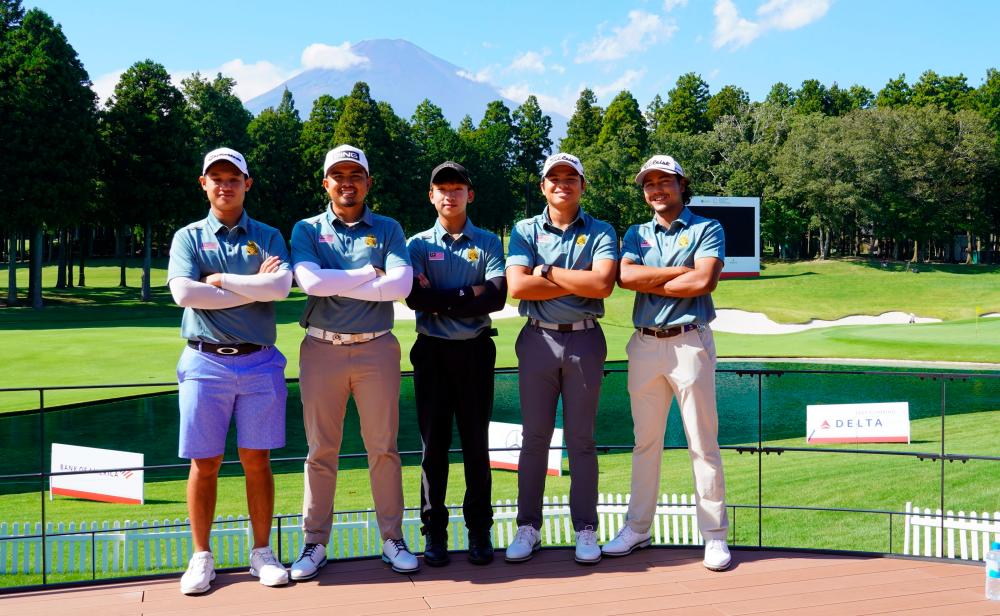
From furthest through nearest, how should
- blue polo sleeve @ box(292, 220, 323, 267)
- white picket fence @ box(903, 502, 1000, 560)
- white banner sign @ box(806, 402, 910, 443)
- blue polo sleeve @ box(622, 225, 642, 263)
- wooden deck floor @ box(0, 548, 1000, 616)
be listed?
white banner sign @ box(806, 402, 910, 443) < white picket fence @ box(903, 502, 1000, 560) < blue polo sleeve @ box(622, 225, 642, 263) < blue polo sleeve @ box(292, 220, 323, 267) < wooden deck floor @ box(0, 548, 1000, 616)

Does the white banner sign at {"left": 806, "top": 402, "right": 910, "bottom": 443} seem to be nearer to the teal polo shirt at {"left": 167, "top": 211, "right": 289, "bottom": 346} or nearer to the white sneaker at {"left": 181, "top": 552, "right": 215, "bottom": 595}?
the teal polo shirt at {"left": 167, "top": 211, "right": 289, "bottom": 346}

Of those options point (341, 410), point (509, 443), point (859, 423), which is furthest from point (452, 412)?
point (859, 423)

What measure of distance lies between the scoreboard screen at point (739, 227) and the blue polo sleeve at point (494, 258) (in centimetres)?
3760

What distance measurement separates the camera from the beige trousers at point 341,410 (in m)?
4.50

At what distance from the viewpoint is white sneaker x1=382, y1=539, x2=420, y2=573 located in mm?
4484

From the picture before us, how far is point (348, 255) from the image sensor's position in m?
4.59

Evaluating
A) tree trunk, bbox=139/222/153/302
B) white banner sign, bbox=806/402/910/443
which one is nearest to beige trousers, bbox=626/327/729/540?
white banner sign, bbox=806/402/910/443

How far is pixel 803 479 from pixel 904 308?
32472 millimetres

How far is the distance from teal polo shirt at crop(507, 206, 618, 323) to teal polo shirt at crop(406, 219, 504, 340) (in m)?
0.12

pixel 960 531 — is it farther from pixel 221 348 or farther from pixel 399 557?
pixel 221 348

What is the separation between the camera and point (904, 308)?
139 feet

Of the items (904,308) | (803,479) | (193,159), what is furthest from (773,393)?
(193,159)

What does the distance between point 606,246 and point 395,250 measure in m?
1.18

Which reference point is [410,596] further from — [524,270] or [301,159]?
[301,159]
